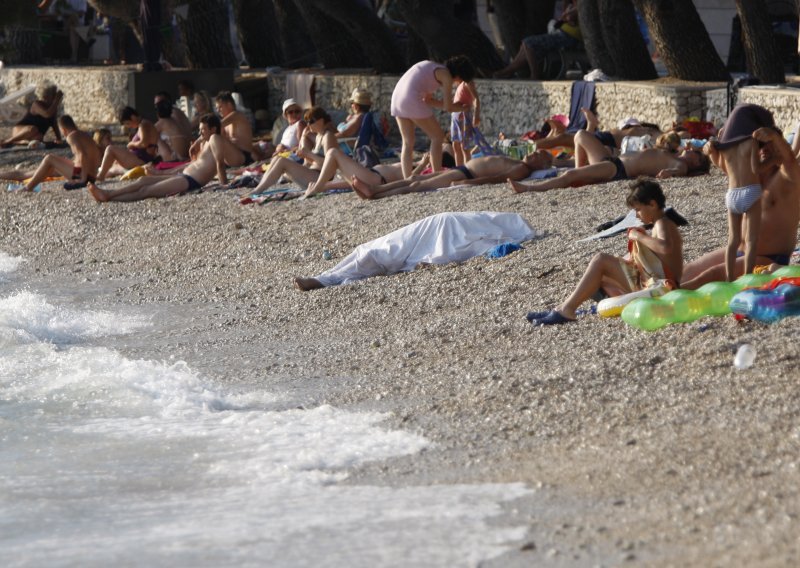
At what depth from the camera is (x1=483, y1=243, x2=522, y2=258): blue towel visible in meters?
9.59

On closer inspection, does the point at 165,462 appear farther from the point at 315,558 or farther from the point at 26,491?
the point at 315,558

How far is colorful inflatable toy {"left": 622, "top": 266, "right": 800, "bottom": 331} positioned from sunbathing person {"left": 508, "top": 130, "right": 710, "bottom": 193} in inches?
191

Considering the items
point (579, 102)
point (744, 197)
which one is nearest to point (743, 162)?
point (744, 197)

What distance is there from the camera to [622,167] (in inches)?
472

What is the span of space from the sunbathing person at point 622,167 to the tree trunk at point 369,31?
7.36 metres

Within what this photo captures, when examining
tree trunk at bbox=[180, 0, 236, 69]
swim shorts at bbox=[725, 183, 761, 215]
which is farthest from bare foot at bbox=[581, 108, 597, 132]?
tree trunk at bbox=[180, 0, 236, 69]

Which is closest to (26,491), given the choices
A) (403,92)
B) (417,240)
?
(417,240)

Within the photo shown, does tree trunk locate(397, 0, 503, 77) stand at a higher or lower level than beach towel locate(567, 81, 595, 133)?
higher

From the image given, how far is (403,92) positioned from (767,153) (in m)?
6.03

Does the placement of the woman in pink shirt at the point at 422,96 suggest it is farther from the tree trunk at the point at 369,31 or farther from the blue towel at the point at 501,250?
the tree trunk at the point at 369,31

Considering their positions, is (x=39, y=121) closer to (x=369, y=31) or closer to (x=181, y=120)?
(x=181, y=120)

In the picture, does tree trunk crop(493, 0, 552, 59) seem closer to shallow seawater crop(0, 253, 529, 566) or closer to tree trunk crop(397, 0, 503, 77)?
tree trunk crop(397, 0, 503, 77)

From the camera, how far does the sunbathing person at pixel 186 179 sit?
14.8m

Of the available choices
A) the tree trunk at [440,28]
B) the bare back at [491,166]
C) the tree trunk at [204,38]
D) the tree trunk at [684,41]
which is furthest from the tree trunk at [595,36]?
the tree trunk at [204,38]
